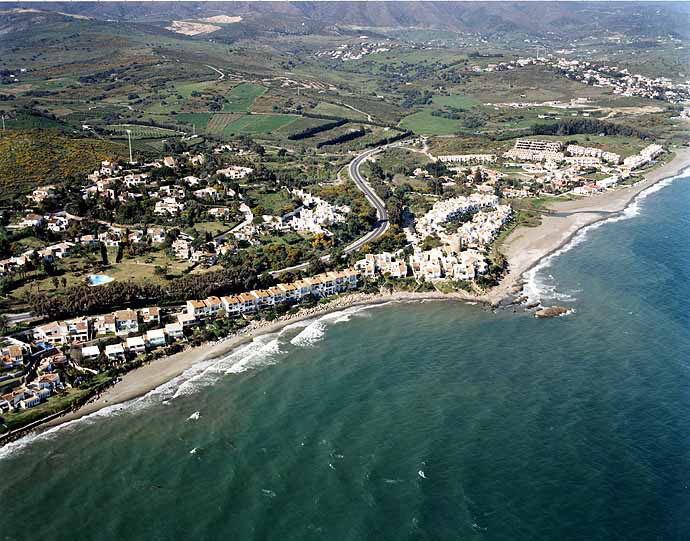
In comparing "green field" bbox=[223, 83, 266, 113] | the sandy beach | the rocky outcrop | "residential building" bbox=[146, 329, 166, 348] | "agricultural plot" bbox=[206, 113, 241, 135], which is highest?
"green field" bbox=[223, 83, 266, 113]

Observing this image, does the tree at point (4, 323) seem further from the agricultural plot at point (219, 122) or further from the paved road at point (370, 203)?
the agricultural plot at point (219, 122)

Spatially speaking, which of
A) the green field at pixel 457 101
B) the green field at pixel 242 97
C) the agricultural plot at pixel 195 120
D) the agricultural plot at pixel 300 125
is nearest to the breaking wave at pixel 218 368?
the agricultural plot at pixel 300 125

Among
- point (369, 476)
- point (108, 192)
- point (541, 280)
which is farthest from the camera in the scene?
point (108, 192)

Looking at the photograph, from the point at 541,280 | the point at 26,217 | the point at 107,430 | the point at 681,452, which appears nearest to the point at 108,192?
the point at 26,217

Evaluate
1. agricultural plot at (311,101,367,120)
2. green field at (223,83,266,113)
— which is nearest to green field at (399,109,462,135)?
agricultural plot at (311,101,367,120)

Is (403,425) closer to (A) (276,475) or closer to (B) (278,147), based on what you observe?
(A) (276,475)

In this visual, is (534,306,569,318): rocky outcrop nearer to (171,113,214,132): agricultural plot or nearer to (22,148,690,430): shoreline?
(22,148,690,430): shoreline
